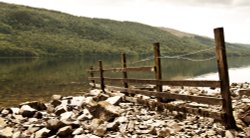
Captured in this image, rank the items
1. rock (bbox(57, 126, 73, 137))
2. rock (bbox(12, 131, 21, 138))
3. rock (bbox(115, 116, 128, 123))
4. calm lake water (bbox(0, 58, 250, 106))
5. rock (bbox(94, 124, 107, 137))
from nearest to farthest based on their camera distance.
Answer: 1. rock (bbox(94, 124, 107, 137))
2. rock (bbox(57, 126, 73, 137))
3. rock (bbox(12, 131, 21, 138))
4. rock (bbox(115, 116, 128, 123))
5. calm lake water (bbox(0, 58, 250, 106))

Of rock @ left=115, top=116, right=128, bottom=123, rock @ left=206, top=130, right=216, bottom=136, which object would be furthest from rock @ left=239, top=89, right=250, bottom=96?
rock @ left=115, top=116, right=128, bottom=123

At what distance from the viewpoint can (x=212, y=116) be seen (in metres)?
10.2

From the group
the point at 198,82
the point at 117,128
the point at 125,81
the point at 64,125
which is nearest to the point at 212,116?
the point at 198,82

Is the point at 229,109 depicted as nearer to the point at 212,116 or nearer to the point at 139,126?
the point at 212,116

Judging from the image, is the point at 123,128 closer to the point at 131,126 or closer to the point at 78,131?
the point at 131,126

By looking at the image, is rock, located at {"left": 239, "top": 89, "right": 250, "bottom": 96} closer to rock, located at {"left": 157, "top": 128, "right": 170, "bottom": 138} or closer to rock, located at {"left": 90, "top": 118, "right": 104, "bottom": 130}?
rock, located at {"left": 157, "top": 128, "right": 170, "bottom": 138}

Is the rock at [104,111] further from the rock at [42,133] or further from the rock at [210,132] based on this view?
the rock at [210,132]

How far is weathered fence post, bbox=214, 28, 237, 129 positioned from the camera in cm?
957

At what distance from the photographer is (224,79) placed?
972cm

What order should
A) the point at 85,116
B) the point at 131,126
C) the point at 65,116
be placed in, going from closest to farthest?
the point at 131,126, the point at 85,116, the point at 65,116

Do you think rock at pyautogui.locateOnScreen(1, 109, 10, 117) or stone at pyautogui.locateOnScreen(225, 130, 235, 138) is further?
rock at pyautogui.locateOnScreen(1, 109, 10, 117)

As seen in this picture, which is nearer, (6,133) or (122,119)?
(6,133)

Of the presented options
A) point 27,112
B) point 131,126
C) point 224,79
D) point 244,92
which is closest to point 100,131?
point 131,126

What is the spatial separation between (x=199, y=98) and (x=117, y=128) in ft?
9.36
